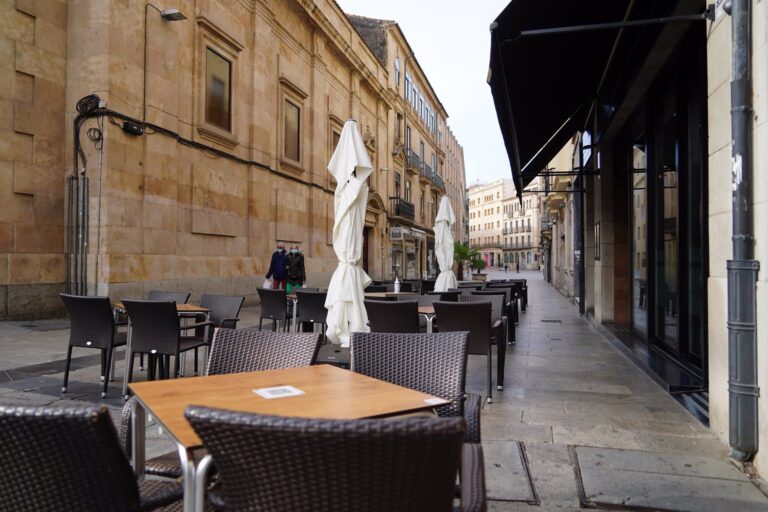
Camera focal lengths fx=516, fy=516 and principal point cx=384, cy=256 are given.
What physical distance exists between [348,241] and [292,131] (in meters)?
Answer: 12.9

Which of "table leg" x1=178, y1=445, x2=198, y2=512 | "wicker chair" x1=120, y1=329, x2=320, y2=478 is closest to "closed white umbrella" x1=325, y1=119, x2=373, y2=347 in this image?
"wicker chair" x1=120, y1=329, x2=320, y2=478

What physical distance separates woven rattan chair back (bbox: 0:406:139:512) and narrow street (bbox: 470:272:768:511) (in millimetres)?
1994

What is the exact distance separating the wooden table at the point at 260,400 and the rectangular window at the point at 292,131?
15870 millimetres

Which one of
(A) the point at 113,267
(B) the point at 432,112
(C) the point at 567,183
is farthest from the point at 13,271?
(B) the point at 432,112

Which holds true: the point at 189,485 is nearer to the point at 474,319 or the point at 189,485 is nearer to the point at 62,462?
the point at 62,462

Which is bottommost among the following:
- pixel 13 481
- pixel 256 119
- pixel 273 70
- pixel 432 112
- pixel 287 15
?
pixel 13 481

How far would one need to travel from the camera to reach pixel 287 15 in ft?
56.9

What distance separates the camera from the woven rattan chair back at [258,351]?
2.78m

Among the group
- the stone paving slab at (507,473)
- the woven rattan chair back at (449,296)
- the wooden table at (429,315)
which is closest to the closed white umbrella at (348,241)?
the wooden table at (429,315)

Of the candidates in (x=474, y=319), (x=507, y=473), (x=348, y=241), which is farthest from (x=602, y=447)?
(x=348, y=241)

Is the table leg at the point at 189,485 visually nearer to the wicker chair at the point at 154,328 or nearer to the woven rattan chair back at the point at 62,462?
the woven rattan chair back at the point at 62,462

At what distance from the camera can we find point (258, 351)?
2.84 m

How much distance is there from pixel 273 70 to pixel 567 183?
9984mm

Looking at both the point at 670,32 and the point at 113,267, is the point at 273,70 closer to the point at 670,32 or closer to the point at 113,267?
the point at 113,267
